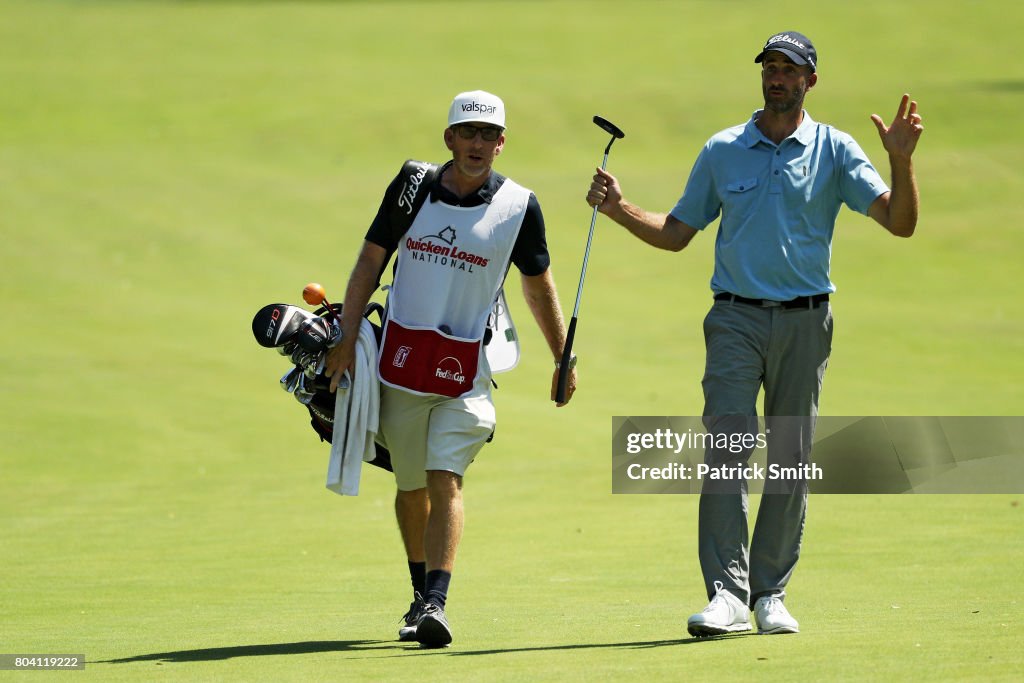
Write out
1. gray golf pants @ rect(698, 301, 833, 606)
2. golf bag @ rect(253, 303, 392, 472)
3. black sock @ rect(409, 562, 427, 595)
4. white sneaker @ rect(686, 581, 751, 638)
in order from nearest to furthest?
white sneaker @ rect(686, 581, 751, 638)
gray golf pants @ rect(698, 301, 833, 606)
golf bag @ rect(253, 303, 392, 472)
black sock @ rect(409, 562, 427, 595)

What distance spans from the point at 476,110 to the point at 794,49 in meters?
1.39

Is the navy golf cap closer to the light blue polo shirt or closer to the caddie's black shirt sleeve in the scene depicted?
the light blue polo shirt

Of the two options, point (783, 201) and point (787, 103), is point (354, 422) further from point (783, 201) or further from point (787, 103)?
point (787, 103)

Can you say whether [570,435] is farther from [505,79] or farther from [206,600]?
[505,79]

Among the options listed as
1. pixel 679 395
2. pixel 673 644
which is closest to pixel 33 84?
pixel 679 395

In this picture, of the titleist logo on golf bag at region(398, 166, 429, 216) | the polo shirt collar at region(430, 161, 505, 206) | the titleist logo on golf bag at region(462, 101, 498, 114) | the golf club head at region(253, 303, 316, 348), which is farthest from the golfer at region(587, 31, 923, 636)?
the golf club head at region(253, 303, 316, 348)

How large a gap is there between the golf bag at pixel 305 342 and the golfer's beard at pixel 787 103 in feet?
6.63

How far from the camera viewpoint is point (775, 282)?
7250mm

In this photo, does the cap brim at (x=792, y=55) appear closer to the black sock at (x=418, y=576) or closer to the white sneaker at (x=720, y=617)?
the white sneaker at (x=720, y=617)

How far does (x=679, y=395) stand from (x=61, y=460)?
22.2ft

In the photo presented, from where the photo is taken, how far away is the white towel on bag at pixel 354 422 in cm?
745

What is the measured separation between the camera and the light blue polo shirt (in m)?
7.23

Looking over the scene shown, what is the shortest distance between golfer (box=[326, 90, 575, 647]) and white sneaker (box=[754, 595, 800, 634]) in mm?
1332

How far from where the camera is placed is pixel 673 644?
6691 mm
